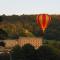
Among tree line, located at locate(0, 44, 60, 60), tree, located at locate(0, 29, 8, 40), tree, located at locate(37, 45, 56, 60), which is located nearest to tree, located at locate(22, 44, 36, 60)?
tree line, located at locate(0, 44, 60, 60)

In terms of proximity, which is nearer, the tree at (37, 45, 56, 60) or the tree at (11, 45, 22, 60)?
the tree at (11, 45, 22, 60)

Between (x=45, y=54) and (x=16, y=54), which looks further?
(x=45, y=54)

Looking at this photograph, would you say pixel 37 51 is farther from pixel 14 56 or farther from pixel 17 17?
pixel 17 17

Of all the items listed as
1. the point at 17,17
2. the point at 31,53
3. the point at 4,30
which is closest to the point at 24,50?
the point at 31,53

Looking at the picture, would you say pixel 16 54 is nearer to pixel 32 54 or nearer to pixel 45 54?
pixel 32 54

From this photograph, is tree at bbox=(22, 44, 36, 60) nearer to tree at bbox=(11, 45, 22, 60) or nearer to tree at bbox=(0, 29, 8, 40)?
tree at bbox=(11, 45, 22, 60)

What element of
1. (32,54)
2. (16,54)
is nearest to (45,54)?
(32,54)

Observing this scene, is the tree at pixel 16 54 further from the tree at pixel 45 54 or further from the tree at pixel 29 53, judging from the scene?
the tree at pixel 45 54

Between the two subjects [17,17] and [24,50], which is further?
[17,17]

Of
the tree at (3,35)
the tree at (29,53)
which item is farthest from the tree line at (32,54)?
the tree at (3,35)

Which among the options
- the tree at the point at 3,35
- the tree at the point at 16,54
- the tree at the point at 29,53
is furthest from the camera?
the tree at the point at 3,35

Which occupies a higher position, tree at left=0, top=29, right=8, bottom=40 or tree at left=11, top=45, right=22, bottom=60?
tree at left=11, top=45, right=22, bottom=60
